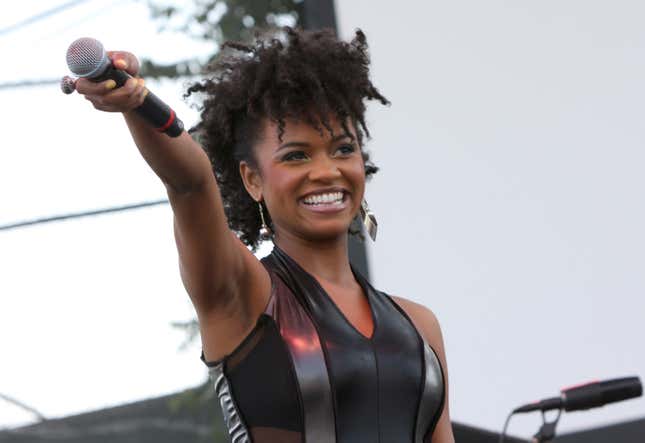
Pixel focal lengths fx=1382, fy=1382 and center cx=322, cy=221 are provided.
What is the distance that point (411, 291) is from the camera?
15.8 ft

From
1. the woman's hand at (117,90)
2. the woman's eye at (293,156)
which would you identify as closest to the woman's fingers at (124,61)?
the woman's hand at (117,90)

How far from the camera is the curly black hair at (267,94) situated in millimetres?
2602

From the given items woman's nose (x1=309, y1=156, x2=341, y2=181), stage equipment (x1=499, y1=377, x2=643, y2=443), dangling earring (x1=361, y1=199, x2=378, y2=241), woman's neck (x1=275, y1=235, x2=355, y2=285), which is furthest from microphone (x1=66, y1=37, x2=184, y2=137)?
stage equipment (x1=499, y1=377, x2=643, y2=443)

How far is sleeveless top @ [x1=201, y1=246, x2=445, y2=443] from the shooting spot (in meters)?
2.38

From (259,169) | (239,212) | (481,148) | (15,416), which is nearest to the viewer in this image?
(259,169)

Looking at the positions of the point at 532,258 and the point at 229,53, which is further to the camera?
the point at 532,258

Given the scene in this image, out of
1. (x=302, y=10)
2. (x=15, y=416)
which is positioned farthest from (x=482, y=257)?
(x=15, y=416)

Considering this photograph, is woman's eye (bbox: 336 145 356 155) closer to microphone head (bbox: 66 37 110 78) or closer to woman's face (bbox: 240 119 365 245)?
woman's face (bbox: 240 119 365 245)

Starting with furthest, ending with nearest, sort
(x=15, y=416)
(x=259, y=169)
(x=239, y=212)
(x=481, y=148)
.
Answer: (x=481, y=148), (x=15, y=416), (x=239, y=212), (x=259, y=169)

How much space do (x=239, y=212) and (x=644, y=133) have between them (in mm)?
2565

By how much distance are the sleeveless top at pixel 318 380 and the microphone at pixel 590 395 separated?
48 centimetres

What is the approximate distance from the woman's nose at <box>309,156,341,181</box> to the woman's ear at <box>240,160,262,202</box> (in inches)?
5.8

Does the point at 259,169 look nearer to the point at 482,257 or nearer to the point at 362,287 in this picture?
the point at 362,287

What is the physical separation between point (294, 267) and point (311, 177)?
0.19 meters
